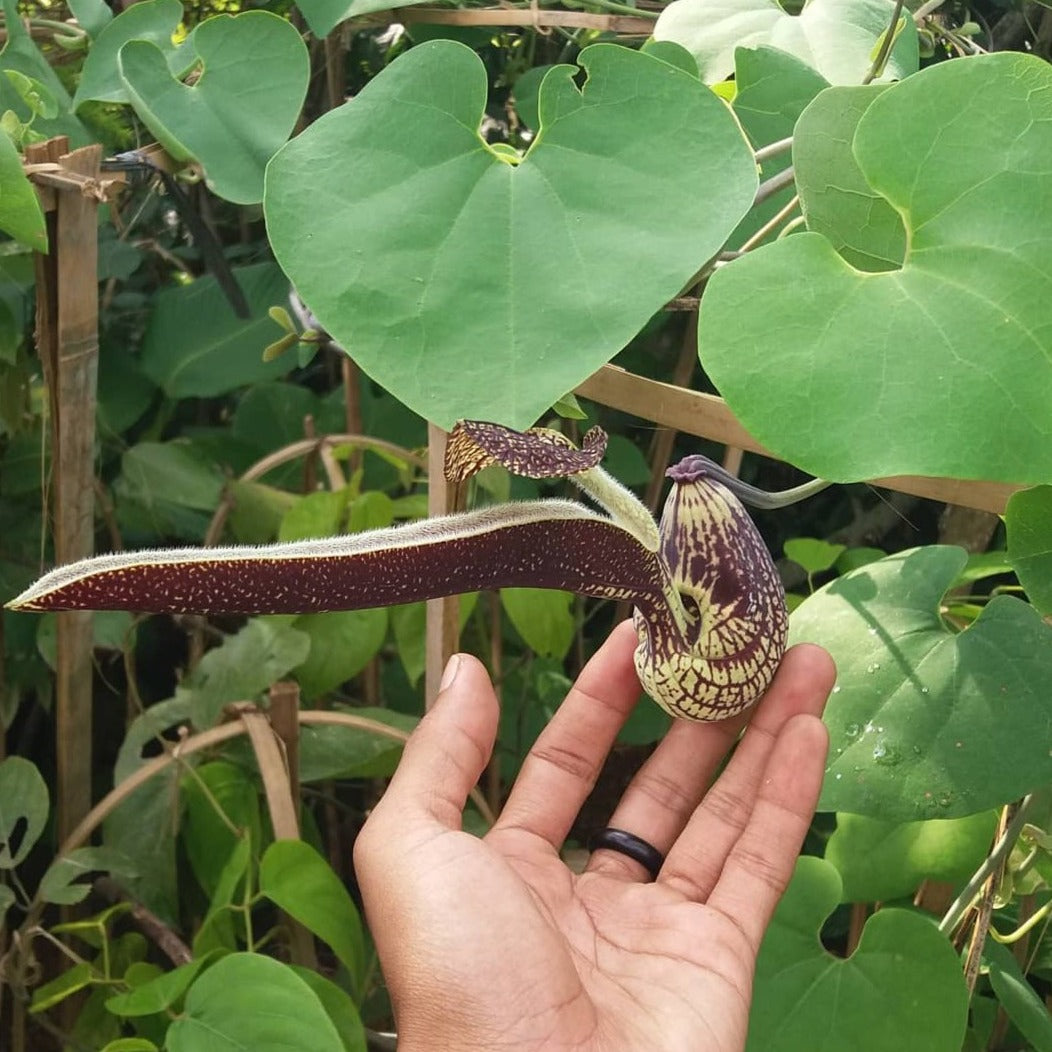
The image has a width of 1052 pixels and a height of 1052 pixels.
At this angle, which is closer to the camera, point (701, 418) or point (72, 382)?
point (701, 418)

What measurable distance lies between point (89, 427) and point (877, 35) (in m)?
0.50

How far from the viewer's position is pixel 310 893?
647mm

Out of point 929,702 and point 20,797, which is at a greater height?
point 929,702

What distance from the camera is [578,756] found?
2.03 feet

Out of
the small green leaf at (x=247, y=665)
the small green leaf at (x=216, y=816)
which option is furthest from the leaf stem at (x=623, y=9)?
the small green leaf at (x=216, y=816)

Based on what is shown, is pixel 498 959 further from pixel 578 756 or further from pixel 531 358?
pixel 531 358

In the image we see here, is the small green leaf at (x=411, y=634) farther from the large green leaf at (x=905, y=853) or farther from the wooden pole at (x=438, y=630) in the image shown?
the large green leaf at (x=905, y=853)

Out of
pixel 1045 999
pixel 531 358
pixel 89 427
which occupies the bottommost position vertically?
pixel 1045 999

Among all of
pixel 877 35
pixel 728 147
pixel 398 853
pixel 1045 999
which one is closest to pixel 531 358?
pixel 728 147

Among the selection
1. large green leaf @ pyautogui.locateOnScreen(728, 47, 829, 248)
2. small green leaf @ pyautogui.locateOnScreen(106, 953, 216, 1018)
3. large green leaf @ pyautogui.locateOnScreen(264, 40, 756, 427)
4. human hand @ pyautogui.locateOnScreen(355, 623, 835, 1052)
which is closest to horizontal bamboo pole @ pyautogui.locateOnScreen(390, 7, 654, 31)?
large green leaf @ pyautogui.locateOnScreen(728, 47, 829, 248)

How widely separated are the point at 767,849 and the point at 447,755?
0.53 feet

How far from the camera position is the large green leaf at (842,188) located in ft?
1.36

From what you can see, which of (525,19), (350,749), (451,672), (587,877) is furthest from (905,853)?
(525,19)

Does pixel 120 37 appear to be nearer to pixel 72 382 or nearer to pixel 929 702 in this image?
pixel 72 382
